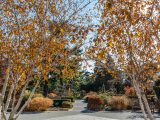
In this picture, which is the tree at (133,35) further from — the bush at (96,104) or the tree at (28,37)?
the bush at (96,104)

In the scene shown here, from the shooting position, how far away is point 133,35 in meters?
4.59

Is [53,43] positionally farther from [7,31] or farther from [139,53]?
[139,53]

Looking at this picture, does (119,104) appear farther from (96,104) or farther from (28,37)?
(28,37)

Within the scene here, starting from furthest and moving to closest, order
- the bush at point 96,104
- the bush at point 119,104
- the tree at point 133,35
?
the bush at point 96,104
the bush at point 119,104
the tree at point 133,35

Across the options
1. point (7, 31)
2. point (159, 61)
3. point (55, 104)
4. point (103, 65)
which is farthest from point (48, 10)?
point (55, 104)

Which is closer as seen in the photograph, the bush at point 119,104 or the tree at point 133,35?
the tree at point 133,35

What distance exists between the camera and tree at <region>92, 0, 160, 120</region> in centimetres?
471

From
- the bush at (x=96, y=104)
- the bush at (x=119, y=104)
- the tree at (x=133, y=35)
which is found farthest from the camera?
the bush at (x=96, y=104)

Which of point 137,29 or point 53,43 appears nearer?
point 137,29

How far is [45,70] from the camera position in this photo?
581 cm

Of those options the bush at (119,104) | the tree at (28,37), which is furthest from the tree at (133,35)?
the bush at (119,104)

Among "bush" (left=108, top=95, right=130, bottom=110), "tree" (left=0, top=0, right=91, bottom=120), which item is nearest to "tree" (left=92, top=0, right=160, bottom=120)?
"tree" (left=0, top=0, right=91, bottom=120)

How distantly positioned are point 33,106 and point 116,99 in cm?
659

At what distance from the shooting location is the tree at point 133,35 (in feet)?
15.5
